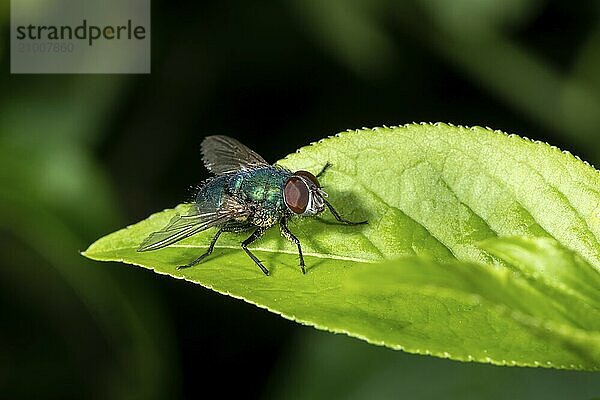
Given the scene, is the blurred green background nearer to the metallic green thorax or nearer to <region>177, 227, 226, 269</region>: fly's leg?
the metallic green thorax

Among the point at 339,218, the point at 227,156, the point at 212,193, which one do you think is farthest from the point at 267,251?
the point at 227,156

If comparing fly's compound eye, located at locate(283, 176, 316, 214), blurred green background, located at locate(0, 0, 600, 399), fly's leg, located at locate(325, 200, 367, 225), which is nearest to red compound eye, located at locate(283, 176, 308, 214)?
fly's compound eye, located at locate(283, 176, 316, 214)

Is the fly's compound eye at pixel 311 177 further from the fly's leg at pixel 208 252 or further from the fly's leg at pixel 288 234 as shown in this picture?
the fly's leg at pixel 208 252

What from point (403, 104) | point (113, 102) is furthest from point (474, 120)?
point (113, 102)

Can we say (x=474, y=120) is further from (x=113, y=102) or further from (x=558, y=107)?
(x=113, y=102)

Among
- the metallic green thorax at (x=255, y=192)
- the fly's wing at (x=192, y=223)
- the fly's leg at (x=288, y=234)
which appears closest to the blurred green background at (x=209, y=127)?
the metallic green thorax at (x=255, y=192)
